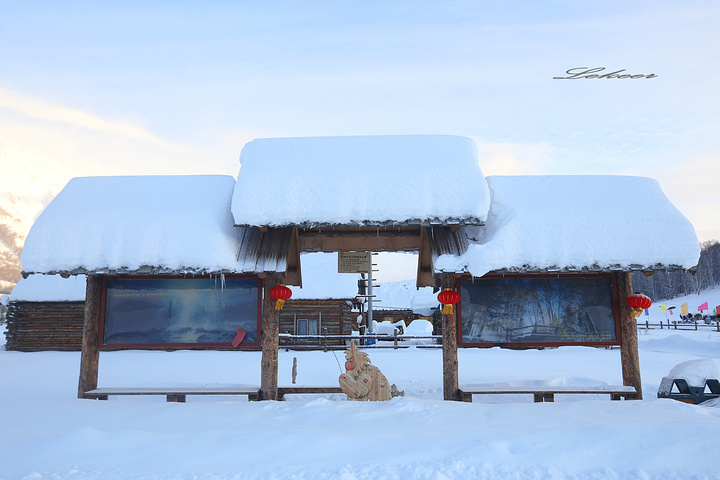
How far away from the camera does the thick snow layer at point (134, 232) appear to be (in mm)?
7641

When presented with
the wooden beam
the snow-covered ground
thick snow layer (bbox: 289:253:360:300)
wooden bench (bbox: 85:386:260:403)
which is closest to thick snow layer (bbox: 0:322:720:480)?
the snow-covered ground

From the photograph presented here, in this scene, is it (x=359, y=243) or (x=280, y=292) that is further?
(x=359, y=243)

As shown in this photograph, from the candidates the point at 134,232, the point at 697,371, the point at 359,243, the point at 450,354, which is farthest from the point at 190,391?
the point at 697,371

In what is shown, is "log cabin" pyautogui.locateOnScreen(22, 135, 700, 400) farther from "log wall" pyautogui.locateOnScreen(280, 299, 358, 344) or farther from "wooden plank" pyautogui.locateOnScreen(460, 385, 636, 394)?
"log wall" pyautogui.locateOnScreen(280, 299, 358, 344)

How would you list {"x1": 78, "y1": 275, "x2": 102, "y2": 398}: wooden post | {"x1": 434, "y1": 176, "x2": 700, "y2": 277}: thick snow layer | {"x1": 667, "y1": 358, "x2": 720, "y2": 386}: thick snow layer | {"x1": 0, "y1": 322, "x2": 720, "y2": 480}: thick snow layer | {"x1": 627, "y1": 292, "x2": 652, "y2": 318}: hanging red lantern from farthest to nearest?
{"x1": 667, "y1": 358, "x2": 720, "y2": 386}: thick snow layer < {"x1": 78, "y1": 275, "x2": 102, "y2": 398}: wooden post < {"x1": 627, "y1": 292, "x2": 652, "y2": 318}: hanging red lantern < {"x1": 434, "y1": 176, "x2": 700, "y2": 277}: thick snow layer < {"x1": 0, "y1": 322, "x2": 720, "y2": 480}: thick snow layer

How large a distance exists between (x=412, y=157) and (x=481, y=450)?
5476mm

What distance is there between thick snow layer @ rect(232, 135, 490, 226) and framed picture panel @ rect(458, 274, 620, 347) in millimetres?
1634

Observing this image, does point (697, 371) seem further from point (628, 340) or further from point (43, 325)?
point (43, 325)

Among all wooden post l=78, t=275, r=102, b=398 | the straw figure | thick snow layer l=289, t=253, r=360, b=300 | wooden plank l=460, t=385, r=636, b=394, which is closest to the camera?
the straw figure

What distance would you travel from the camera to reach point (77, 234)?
7.91 metres

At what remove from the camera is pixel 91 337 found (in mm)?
8219

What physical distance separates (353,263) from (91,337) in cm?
771

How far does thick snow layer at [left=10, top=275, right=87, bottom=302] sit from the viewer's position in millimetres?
21797

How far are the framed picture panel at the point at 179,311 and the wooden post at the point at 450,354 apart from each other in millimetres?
3283
